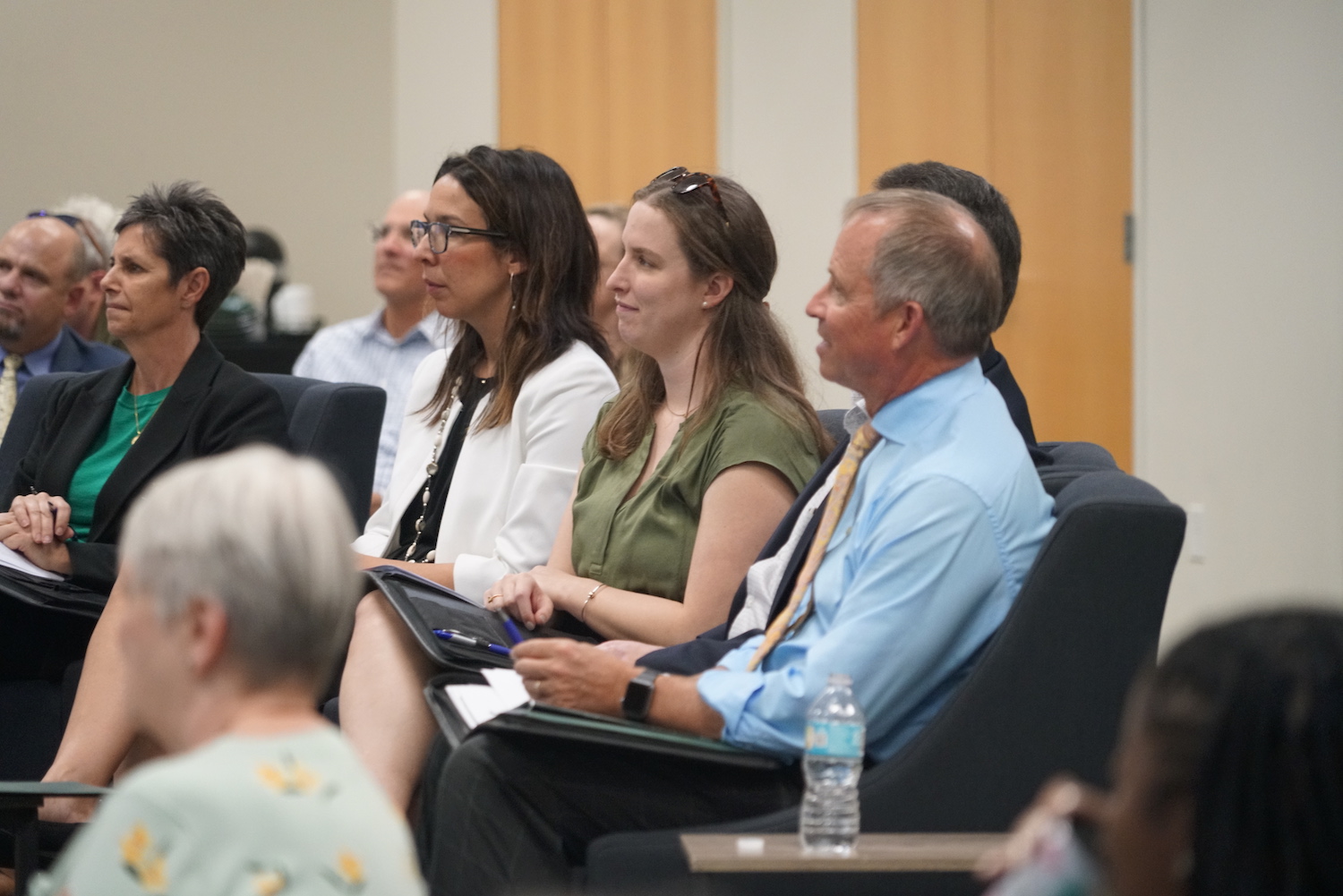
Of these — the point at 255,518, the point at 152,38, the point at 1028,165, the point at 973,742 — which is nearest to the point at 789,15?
the point at 1028,165

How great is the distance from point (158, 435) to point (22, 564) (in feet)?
1.16

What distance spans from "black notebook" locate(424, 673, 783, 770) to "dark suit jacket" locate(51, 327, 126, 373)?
9.08ft

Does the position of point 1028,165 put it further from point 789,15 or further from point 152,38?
point 152,38

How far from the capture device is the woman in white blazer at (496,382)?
107 inches

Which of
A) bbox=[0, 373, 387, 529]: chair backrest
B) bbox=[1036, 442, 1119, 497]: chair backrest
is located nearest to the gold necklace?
bbox=[0, 373, 387, 529]: chair backrest

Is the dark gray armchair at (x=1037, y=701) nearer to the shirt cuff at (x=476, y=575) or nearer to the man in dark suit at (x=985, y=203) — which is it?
the man in dark suit at (x=985, y=203)

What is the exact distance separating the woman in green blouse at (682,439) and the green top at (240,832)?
3.97 ft

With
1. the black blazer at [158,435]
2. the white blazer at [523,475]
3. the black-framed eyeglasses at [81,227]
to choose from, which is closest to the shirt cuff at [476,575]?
the white blazer at [523,475]

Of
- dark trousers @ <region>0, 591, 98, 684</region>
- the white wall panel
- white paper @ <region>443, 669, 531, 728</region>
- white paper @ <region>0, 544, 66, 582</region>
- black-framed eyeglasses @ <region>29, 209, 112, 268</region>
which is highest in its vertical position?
the white wall panel

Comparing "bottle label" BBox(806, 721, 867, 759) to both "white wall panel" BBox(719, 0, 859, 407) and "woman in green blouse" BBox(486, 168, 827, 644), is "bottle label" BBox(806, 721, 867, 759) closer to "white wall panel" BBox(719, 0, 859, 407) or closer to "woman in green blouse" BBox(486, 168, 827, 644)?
"woman in green blouse" BBox(486, 168, 827, 644)

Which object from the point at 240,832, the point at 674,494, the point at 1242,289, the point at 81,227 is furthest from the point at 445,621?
the point at 1242,289

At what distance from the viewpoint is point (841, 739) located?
5.02 ft

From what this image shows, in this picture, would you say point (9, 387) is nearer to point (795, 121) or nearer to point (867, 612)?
point (795, 121)

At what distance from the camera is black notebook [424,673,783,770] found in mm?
1665
